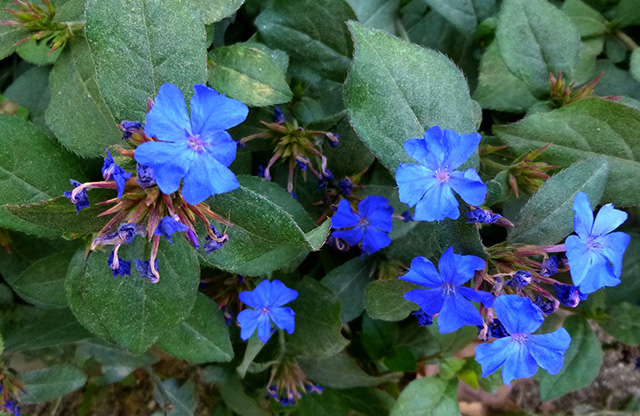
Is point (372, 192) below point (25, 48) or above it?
below

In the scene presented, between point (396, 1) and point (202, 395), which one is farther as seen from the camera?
point (202, 395)

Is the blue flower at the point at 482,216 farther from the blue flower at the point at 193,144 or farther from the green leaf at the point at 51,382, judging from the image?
the green leaf at the point at 51,382

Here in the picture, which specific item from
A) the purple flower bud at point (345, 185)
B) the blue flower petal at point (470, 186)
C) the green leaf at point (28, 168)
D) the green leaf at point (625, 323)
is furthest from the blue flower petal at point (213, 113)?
the green leaf at point (625, 323)

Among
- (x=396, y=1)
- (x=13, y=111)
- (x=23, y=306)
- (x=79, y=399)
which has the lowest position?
(x=79, y=399)

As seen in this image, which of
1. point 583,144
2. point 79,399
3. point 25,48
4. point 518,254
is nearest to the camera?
point 518,254

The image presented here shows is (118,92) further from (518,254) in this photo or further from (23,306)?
(23,306)

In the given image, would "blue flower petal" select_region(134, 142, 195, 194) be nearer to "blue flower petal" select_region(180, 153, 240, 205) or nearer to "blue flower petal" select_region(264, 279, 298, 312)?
"blue flower petal" select_region(180, 153, 240, 205)

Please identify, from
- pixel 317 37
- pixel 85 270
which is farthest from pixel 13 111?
pixel 317 37
